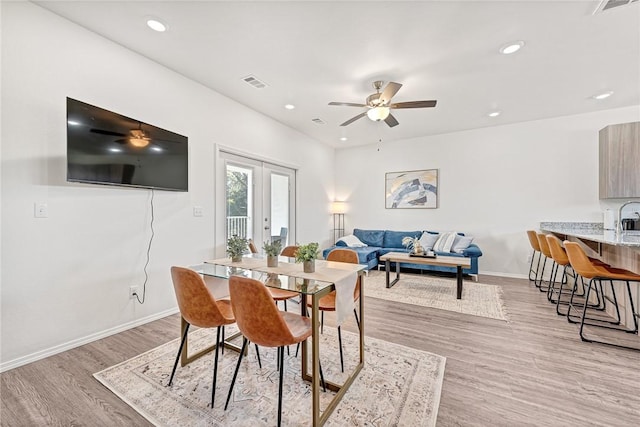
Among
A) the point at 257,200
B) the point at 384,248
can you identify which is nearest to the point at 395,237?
the point at 384,248

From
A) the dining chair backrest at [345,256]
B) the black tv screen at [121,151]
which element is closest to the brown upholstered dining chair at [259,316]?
the dining chair backrest at [345,256]

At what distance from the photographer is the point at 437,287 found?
170 inches

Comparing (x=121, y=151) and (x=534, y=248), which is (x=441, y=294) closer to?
(x=534, y=248)

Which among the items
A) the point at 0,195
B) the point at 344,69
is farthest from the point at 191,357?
the point at 344,69

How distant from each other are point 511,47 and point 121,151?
396 cm

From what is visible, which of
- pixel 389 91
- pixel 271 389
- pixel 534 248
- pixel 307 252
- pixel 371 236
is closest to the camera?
pixel 271 389

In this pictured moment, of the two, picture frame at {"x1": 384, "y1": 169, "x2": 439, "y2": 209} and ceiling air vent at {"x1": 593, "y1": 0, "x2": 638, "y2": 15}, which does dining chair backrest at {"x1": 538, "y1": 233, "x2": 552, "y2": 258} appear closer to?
picture frame at {"x1": 384, "y1": 169, "x2": 439, "y2": 209}

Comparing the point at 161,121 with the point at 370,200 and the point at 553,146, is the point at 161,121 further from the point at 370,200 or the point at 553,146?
the point at 553,146

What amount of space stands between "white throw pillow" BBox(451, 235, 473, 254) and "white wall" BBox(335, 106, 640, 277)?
461mm

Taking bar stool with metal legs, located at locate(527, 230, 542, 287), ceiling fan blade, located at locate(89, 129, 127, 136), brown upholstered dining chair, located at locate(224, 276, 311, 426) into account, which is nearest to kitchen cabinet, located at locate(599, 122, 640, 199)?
bar stool with metal legs, located at locate(527, 230, 542, 287)

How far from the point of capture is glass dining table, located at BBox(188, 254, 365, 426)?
1519 millimetres

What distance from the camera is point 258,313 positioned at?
148cm

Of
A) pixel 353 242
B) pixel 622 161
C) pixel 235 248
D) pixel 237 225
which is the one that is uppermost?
pixel 622 161

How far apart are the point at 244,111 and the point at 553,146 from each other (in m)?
5.38
